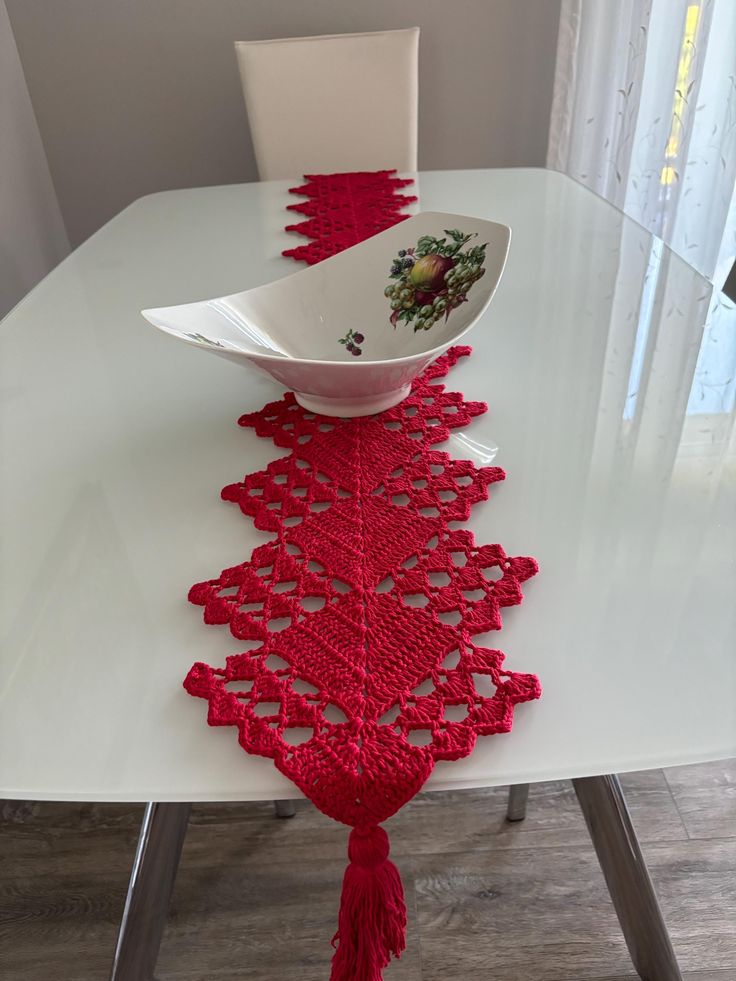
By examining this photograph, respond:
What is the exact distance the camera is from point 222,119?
8.29ft

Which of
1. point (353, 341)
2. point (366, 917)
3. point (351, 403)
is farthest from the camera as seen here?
point (353, 341)

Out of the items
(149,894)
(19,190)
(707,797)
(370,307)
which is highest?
(370,307)

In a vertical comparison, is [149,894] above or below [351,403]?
below

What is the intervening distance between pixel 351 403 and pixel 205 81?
202 cm

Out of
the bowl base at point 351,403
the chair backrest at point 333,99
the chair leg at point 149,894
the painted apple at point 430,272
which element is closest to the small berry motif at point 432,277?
the painted apple at point 430,272

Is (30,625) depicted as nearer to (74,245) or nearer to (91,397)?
(91,397)

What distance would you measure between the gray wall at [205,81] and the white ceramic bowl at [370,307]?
1660mm

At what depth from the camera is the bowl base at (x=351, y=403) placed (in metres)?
0.84

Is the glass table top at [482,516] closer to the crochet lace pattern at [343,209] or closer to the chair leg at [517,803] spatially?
the crochet lace pattern at [343,209]

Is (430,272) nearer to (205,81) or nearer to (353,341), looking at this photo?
(353,341)

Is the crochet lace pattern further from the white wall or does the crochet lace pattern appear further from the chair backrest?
the white wall

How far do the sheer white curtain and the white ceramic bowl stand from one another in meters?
1.19

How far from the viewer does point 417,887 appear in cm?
127

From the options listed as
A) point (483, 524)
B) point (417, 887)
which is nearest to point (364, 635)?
point (483, 524)
